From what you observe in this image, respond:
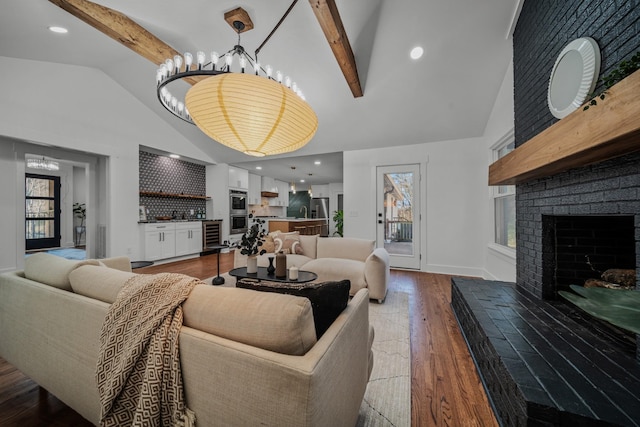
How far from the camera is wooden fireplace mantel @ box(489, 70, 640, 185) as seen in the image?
1072mm

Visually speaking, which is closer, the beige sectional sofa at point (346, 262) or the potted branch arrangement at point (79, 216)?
the beige sectional sofa at point (346, 262)

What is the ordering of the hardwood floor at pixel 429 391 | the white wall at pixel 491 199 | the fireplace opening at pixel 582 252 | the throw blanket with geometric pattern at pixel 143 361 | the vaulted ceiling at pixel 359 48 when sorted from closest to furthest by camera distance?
the throw blanket with geometric pattern at pixel 143 361 < the hardwood floor at pixel 429 391 < the fireplace opening at pixel 582 252 < the vaulted ceiling at pixel 359 48 < the white wall at pixel 491 199

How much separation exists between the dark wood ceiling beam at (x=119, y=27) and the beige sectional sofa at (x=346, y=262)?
2.77 m

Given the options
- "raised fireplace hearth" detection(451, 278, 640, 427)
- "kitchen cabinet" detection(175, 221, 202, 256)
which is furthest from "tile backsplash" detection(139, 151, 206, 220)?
"raised fireplace hearth" detection(451, 278, 640, 427)

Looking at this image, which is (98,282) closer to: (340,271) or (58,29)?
(340,271)

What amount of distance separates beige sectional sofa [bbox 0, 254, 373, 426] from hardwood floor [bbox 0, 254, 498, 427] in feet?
0.64

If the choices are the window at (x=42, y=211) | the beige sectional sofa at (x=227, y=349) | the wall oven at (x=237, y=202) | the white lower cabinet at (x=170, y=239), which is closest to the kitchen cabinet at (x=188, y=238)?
the white lower cabinet at (x=170, y=239)

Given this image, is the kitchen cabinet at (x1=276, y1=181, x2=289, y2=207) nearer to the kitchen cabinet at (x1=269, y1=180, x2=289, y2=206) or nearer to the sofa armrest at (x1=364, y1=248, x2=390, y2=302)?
the kitchen cabinet at (x1=269, y1=180, x2=289, y2=206)

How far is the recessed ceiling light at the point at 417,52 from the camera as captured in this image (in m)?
3.16

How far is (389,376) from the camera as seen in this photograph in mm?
1735

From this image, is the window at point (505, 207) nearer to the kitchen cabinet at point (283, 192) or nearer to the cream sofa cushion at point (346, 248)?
the cream sofa cushion at point (346, 248)

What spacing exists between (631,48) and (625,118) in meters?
0.64

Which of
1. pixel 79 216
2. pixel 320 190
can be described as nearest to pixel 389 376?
pixel 320 190

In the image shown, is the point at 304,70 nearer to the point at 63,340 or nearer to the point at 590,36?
the point at 590,36
